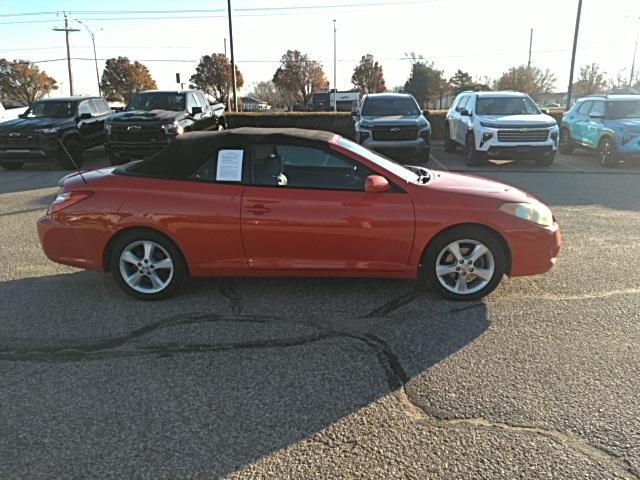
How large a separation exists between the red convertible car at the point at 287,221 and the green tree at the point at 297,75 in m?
69.0

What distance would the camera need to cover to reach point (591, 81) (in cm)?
5912

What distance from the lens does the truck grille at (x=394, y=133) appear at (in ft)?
43.1

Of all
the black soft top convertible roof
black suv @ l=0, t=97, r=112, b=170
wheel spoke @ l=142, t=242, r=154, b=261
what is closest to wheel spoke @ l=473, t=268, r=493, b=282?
the black soft top convertible roof

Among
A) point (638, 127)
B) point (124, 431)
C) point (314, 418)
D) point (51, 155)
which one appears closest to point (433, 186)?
point (314, 418)

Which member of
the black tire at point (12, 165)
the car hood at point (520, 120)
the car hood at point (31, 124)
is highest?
the car hood at point (520, 120)

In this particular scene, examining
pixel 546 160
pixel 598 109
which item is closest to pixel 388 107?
pixel 546 160

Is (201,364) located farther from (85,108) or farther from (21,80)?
(21,80)

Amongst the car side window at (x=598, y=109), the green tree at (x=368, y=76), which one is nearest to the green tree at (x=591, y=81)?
the green tree at (x=368, y=76)

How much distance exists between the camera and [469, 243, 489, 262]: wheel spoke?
438cm

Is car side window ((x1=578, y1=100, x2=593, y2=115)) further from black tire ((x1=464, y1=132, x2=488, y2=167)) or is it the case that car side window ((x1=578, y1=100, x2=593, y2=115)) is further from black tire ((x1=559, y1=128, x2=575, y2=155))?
black tire ((x1=464, y1=132, x2=488, y2=167))

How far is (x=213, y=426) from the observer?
9.34ft

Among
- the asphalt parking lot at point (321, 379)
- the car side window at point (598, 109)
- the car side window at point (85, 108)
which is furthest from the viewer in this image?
the car side window at point (85, 108)

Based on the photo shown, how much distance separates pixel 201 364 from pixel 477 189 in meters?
2.75

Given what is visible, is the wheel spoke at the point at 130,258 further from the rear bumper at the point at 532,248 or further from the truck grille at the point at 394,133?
the truck grille at the point at 394,133
